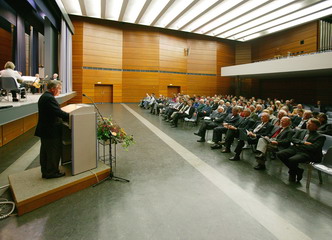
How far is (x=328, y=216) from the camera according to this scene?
93.2 inches

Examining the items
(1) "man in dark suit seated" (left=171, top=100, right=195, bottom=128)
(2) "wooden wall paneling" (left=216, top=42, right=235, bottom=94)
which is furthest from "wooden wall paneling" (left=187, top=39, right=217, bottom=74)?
(1) "man in dark suit seated" (left=171, top=100, right=195, bottom=128)

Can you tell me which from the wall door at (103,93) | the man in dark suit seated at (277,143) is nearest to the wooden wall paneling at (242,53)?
the wall door at (103,93)

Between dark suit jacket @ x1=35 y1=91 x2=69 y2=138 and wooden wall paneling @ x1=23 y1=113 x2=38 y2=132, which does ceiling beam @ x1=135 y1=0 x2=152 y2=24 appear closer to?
wooden wall paneling @ x1=23 y1=113 x2=38 y2=132

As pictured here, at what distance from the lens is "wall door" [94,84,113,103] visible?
16.3 meters

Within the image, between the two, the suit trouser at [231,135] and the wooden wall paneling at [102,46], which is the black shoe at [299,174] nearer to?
the suit trouser at [231,135]

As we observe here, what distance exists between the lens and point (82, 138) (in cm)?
299

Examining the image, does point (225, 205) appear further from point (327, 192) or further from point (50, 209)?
point (50, 209)

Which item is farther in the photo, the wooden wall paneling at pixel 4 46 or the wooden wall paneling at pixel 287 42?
the wooden wall paneling at pixel 287 42

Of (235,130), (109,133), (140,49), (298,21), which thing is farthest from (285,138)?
(140,49)

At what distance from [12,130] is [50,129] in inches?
141

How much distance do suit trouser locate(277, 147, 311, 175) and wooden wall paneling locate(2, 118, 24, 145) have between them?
5.74 m

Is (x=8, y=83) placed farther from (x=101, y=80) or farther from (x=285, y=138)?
(x=101, y=80)

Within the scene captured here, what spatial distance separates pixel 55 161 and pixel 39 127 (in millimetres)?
499

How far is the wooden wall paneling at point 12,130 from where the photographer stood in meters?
4.96
